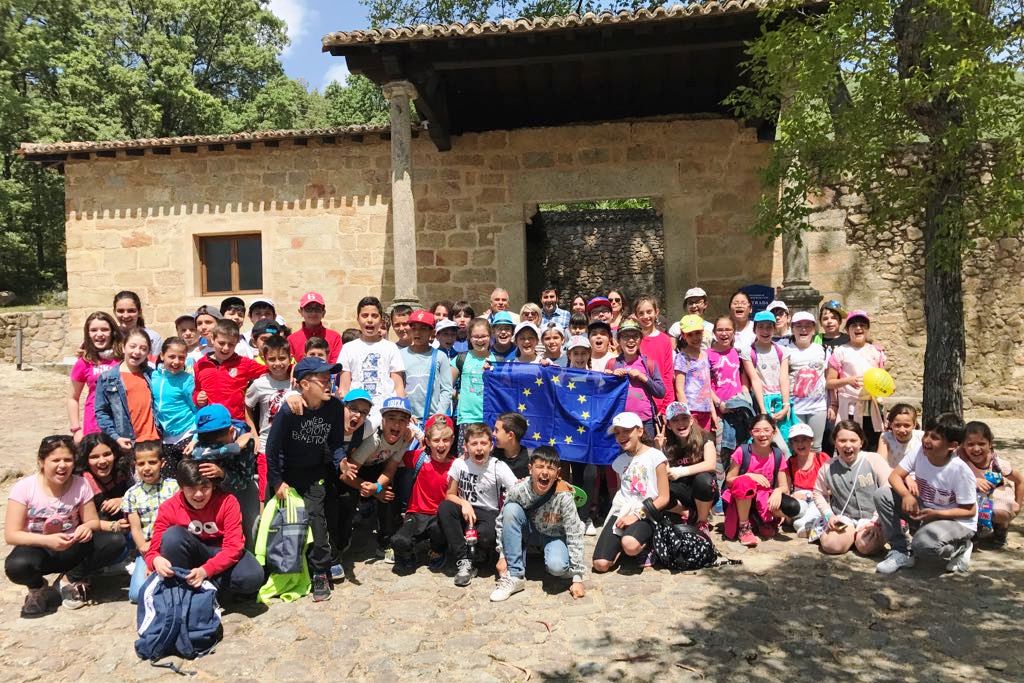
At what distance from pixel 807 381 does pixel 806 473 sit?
0.81 metres

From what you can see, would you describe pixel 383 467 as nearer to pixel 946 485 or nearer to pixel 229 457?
pixel 229 457

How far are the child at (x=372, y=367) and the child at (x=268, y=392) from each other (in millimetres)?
449

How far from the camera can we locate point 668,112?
8.92 m

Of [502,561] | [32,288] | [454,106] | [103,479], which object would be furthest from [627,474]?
[32,288]

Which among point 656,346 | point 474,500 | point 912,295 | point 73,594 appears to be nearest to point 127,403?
point 73,594

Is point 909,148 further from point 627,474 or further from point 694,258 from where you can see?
point 627,474

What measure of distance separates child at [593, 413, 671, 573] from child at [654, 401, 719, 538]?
17 cm

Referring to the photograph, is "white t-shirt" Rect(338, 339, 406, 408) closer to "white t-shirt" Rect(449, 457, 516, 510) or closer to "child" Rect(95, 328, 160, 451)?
"white t-shirt" Rect(449, 457, 516, 510)

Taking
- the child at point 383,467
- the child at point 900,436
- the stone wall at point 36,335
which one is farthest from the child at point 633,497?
the stone wall at point 36,335

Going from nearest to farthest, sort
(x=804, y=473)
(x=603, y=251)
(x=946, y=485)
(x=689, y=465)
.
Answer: (x=946, y=485) < (x=689, y=465) < (x=804, y=473) < (x=603, y=251)

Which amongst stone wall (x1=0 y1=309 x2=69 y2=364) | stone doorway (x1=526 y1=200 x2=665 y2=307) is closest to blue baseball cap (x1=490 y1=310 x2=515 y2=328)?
stone doorway (x1=526 y1=200 x2=665 y2=307)

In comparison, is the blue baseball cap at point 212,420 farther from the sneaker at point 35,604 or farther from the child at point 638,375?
the child at point 638,375

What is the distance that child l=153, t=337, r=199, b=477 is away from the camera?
4.50 metres

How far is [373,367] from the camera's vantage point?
503cm
